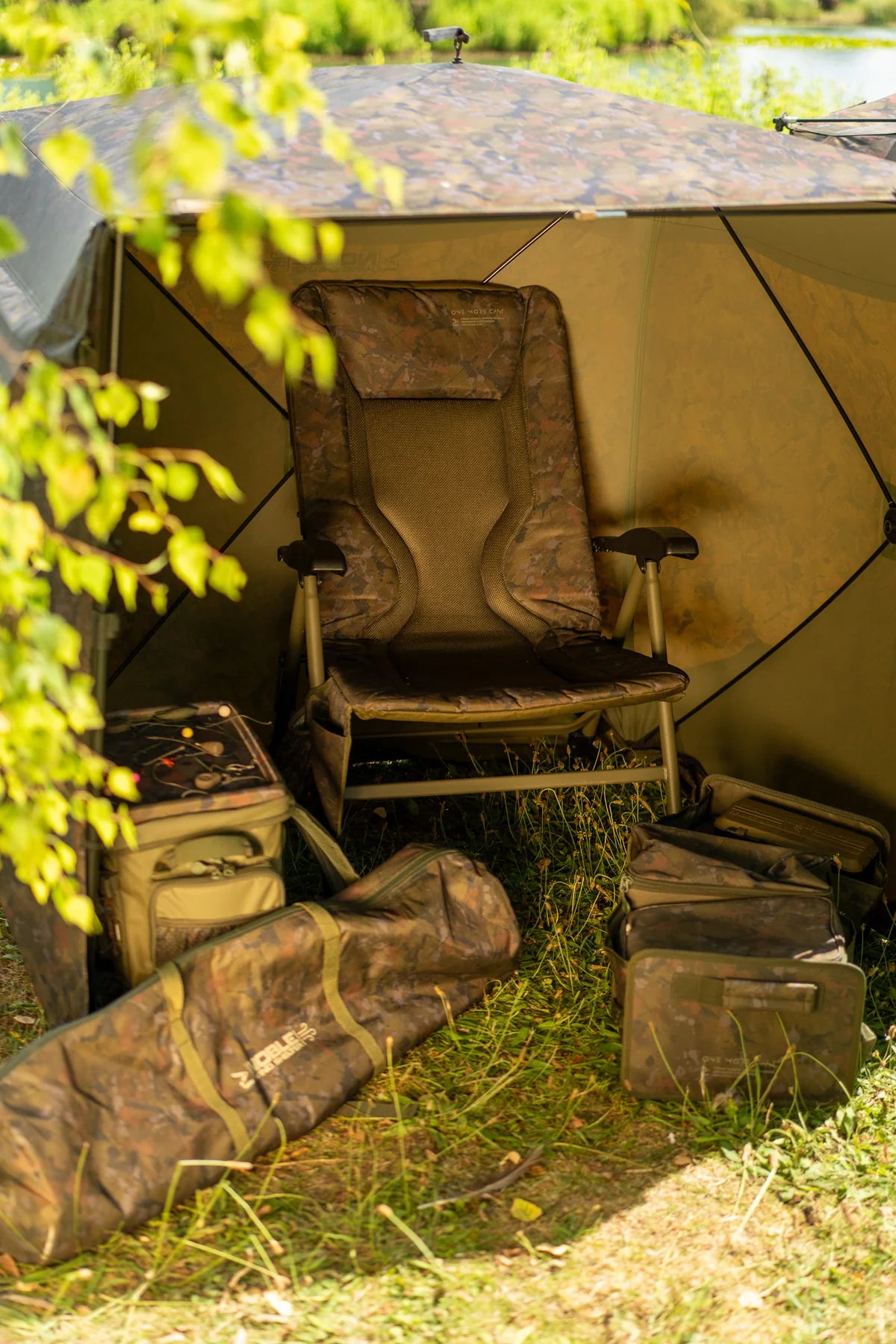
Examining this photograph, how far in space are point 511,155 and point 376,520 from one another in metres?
1.18

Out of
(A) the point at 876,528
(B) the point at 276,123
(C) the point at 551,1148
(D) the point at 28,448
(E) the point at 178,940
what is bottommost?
(C) the point at 551,1148

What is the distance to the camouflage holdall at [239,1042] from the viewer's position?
1701 mm

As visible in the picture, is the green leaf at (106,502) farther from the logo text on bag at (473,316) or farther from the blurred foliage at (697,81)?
Answer: the blurred foliage at (697,81)

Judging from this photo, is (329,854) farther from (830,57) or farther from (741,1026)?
(830,57)

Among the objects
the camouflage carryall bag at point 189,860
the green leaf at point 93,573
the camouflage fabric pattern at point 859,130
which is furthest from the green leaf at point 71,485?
the camouflage fabric pattern at point 859,130

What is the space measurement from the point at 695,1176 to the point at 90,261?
5.06 feet

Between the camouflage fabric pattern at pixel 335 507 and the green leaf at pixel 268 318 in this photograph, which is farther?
the camouflage fabric pattern at pixel 335 507

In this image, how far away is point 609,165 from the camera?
186 centimetres

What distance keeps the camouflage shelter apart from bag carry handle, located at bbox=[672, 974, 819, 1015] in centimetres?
79

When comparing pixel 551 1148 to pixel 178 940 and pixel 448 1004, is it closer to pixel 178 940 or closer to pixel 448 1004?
pixel 448 1004

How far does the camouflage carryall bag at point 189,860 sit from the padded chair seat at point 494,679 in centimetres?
39

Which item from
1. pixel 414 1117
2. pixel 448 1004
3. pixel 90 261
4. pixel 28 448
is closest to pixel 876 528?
pixel 448 1004

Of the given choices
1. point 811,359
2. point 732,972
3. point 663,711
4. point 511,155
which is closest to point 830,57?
point 811,359

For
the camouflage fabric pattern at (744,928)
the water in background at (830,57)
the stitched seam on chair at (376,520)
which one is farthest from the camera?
the water in background at (830,57)
